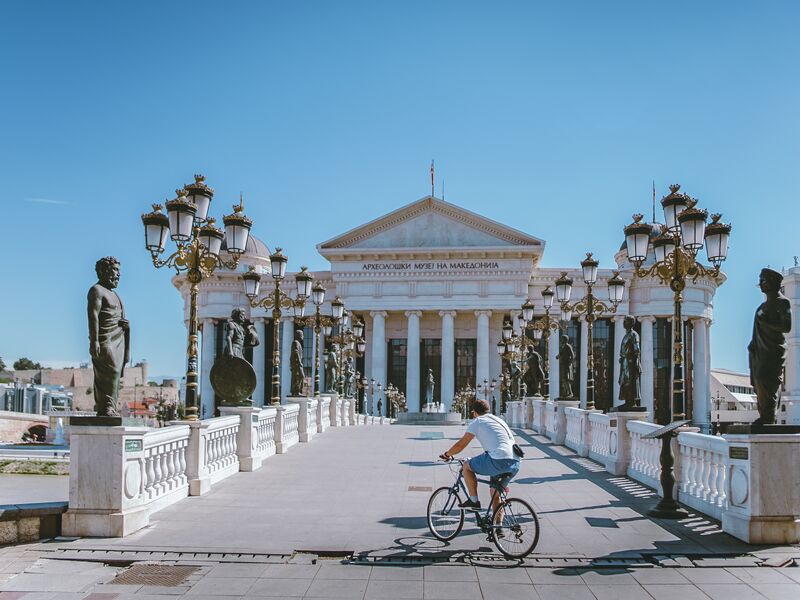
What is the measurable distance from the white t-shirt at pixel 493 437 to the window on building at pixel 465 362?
199ft

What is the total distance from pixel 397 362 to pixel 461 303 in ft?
27.7

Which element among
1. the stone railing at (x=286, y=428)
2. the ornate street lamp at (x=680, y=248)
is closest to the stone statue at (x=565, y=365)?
the stone railing at (x=286, y=428)

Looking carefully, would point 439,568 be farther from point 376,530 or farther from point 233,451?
point 233,451

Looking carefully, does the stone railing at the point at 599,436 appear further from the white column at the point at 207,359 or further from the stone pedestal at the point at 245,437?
the white column at the point at 207,359

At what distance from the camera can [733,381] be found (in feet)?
379

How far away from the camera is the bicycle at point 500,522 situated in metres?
8.75

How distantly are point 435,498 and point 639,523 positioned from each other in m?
3.41

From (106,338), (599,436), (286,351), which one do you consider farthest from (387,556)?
(286,351)

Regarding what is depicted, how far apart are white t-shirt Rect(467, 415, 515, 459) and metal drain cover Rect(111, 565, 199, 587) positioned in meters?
3.46

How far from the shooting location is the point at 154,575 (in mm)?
8148

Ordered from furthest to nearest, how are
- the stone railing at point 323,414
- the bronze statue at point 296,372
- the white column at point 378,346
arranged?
the white column at point 378,346
the stone railing at point 323,414
the bronze statue at point 296,372

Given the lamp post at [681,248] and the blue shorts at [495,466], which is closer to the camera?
the blue shorts at [495,466]

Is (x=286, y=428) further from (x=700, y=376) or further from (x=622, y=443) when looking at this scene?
(x=700, y=376)

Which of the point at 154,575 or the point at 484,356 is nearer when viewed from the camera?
the point at 154,575
